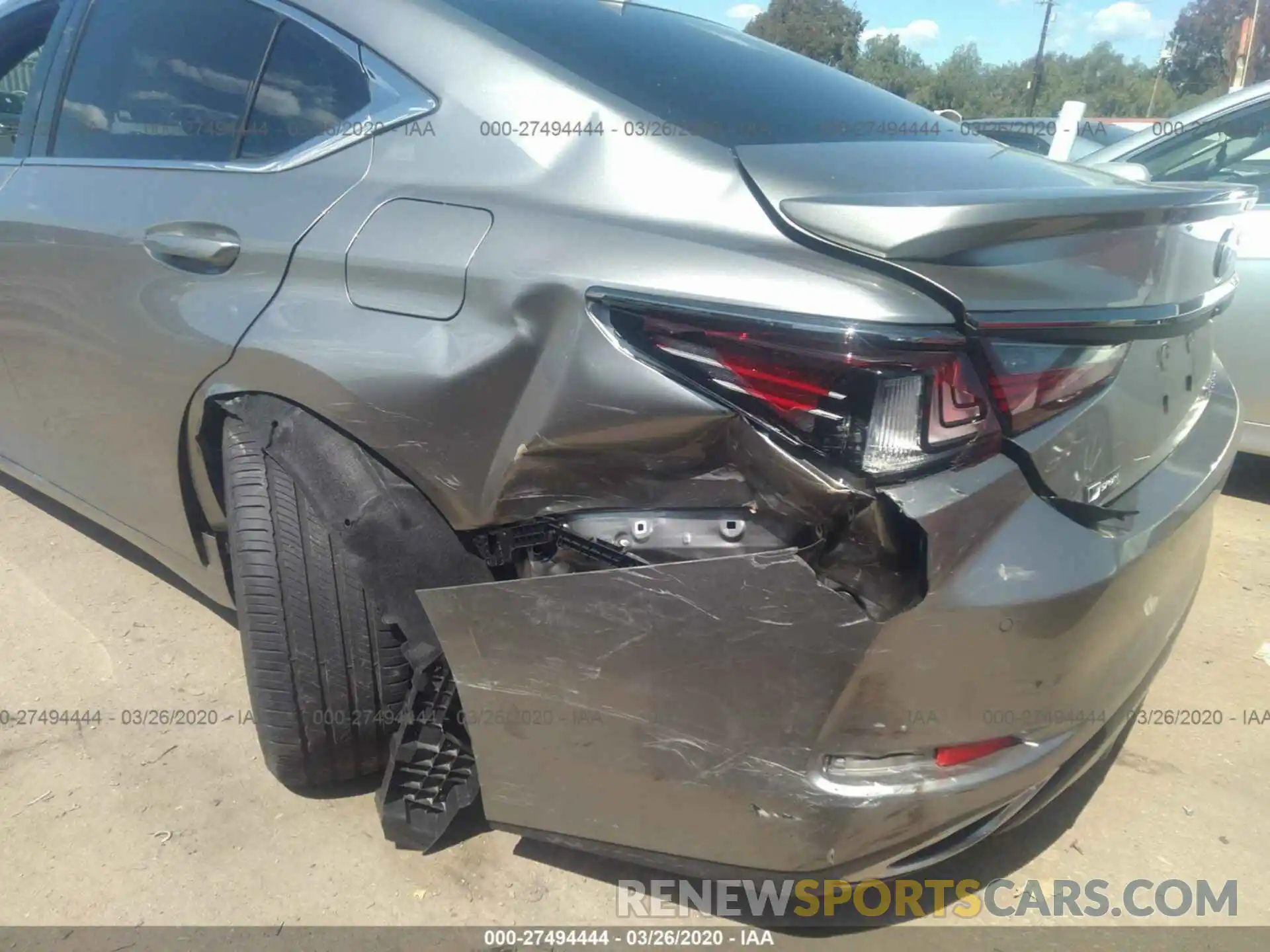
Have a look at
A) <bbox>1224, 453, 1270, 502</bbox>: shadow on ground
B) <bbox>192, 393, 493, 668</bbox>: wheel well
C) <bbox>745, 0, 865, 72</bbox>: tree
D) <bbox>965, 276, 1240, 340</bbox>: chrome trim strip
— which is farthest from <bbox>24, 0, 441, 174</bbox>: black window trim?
<bbox>745, 0, 865, 72</bbox>: tree

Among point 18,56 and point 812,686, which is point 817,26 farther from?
point 812,686

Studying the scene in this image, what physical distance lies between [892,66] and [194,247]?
45691mm

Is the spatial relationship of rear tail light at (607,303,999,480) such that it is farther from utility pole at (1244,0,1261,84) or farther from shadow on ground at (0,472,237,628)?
utility pole at (1244,0,1261,84)

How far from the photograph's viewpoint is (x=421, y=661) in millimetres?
1904

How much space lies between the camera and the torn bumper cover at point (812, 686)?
143 centimetres

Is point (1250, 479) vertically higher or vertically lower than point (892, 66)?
lower

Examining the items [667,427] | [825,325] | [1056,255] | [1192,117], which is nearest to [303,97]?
[667,427]

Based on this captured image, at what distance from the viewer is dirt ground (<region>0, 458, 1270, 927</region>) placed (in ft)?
6.61

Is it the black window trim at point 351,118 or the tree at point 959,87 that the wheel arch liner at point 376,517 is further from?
the tree at point 959,87

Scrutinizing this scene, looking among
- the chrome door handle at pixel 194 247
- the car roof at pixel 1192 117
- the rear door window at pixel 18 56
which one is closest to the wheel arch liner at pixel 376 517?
the chrome door handle at pixel 194 247

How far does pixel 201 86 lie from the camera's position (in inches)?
94.2

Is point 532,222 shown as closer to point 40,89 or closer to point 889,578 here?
point 889,578

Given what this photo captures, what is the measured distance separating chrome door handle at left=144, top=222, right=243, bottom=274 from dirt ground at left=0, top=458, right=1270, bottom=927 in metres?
1.17

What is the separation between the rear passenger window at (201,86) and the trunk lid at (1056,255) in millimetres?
963
